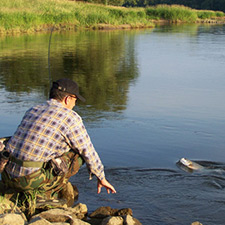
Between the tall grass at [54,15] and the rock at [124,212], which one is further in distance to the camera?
the tall grass at [54,15]

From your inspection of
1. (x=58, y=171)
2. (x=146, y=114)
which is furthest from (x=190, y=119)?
(x=58, y=171)

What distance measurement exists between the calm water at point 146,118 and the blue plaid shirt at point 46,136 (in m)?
0.82

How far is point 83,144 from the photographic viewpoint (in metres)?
3.60

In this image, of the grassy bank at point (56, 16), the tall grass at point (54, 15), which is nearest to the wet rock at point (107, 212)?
the grassy bank at point (56, 16)

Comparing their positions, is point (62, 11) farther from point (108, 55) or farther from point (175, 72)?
point (175, 72)

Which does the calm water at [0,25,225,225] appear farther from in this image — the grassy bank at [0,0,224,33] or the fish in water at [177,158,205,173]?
the grassy bank at [0,0,224,33]

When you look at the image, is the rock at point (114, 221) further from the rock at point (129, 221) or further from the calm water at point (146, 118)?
the calm water at point (146, 118)

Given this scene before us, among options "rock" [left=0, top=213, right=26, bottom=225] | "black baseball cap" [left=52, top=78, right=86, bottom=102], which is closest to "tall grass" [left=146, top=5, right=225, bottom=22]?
"black baseball cap" [left=52, top=78, right=86, bottom=102]

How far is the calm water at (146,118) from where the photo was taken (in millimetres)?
4312

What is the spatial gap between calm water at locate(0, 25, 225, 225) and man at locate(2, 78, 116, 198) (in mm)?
673

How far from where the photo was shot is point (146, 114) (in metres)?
7.54

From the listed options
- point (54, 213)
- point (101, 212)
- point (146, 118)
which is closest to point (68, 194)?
point (101, 212)

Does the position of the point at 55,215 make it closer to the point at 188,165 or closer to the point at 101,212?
the point at 101,212

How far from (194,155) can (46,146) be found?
2.65m
